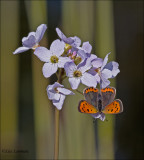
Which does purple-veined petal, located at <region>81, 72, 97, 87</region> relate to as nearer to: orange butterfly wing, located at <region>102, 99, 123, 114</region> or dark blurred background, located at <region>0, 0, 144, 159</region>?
orange butterfly wing, located at <region>102, 99, 123, 114</region>

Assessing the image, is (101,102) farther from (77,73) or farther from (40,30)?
(40,30)

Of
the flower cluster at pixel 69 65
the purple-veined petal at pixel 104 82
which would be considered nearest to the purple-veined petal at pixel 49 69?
the flower cluster at pixel 69 65

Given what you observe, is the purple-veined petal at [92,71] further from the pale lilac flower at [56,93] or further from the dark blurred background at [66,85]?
the dark blurred background at [66,85]

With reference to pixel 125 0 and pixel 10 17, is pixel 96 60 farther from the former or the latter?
pixel 125 0

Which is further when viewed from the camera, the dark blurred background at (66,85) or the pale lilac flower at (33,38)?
the dark blurred background at (66,85)

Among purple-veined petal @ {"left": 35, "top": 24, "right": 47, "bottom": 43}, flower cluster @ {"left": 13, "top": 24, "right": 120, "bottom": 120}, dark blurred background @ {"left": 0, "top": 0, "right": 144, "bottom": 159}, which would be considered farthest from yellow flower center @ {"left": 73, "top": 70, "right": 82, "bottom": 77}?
dark blurred background @ {"left": 0, "top": 0, "right": 144, "bottom": 159}

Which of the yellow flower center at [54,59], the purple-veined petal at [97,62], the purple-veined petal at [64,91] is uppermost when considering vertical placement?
the yellow flower center at [54,59]

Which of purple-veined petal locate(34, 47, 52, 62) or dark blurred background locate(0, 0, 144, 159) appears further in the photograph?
dark blurred background locate(0, 0, 144, 159)

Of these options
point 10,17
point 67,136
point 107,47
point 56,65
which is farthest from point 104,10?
point 56,65

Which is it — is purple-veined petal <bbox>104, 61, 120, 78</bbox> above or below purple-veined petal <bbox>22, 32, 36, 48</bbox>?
below
